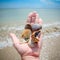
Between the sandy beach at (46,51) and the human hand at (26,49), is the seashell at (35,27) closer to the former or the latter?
the human hand at (26,49)

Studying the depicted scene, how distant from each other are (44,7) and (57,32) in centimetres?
25

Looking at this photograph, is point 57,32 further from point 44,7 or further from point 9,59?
point 9,59

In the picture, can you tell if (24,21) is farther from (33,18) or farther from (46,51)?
(46,51)

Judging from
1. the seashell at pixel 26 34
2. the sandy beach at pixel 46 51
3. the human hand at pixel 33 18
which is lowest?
the sandy beach at pixel 46 51

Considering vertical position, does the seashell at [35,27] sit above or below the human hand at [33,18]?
below

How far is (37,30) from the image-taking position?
1.29 meters

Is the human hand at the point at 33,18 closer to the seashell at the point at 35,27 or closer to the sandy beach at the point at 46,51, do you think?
the seashell at the point at 35,27

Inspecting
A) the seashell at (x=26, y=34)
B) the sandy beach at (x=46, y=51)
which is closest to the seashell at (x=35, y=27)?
the seashell at (x=26, y=34)

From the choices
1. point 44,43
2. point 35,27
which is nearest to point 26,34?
point 35,27

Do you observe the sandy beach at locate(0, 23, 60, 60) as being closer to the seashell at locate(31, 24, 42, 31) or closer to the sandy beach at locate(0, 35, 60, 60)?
the sandy beach at locate(0, 35, 60, 60)

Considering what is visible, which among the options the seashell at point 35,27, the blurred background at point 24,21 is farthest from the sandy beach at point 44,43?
the seashell at point 35,27

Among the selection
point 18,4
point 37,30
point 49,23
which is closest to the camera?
point 37,30

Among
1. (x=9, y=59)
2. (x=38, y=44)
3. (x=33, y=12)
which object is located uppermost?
(x=33, y=12)

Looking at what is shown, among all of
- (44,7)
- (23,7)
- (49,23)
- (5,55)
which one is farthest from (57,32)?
(5,55)
